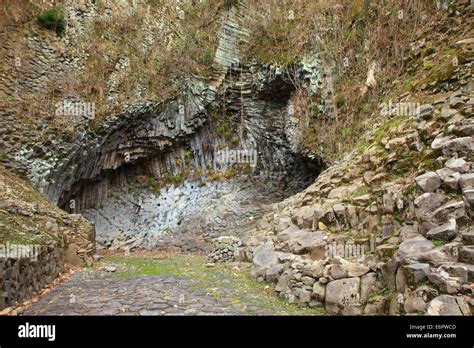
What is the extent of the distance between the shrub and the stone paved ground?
1397 cm

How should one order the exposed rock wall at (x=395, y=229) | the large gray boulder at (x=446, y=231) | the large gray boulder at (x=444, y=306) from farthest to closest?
the large gray boulder at (x=446, y=231), the exposed rock wall at (x=395, y=229), the large gray boulder at (x=444, y=306)

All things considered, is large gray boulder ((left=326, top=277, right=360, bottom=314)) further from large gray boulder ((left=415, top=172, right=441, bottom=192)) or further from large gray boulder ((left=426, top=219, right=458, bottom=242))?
large gray boulder ((left=415, top=172, right=441, bottom=192))

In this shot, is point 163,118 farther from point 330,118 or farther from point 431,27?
point 431,27

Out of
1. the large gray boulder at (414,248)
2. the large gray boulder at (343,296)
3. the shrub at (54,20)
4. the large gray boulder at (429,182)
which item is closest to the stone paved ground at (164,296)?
the large gray boulder at (343,296)

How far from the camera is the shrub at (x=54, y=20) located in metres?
16.9

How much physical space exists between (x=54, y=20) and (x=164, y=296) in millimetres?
16983

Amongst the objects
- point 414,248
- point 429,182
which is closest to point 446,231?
point 414,248

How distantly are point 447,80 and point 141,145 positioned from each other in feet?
53.1

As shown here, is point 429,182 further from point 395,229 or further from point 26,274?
point 26,274

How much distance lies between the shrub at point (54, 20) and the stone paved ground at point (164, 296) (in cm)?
1397

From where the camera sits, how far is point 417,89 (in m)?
9.73

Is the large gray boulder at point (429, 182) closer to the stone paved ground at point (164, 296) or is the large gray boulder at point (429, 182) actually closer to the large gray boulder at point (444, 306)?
the large gray boulder at point (444, 306)

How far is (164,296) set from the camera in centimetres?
713

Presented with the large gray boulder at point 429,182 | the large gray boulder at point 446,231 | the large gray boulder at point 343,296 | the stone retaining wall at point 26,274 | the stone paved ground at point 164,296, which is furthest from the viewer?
the stone retaining wall at point 26,274
